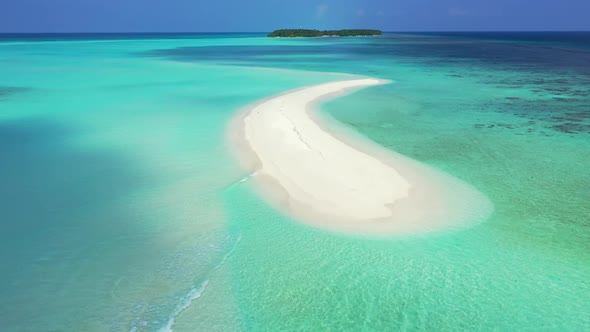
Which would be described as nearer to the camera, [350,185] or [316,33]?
[350,185]

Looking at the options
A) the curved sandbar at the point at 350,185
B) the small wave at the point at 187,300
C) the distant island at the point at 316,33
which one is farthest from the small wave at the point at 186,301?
the distant island at the point at 316,33

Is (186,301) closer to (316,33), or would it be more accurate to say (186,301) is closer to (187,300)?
(187,300)

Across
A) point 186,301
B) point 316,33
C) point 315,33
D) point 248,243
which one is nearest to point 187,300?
point 186,301

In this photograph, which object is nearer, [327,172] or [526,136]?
[327,172]

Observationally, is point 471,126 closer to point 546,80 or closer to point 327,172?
point 327,172

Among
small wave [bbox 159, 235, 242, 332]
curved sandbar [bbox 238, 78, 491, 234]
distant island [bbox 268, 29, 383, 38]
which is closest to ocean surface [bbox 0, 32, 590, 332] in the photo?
small wave [bbox 159, 235, 242, 332]

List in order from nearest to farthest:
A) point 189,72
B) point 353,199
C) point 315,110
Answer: point 353,199 < point 315,110 < point 189,72

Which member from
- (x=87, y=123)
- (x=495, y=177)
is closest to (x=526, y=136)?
(x=495, y=177)

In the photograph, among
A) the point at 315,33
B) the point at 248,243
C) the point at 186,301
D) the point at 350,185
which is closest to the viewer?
the point at 186,301
